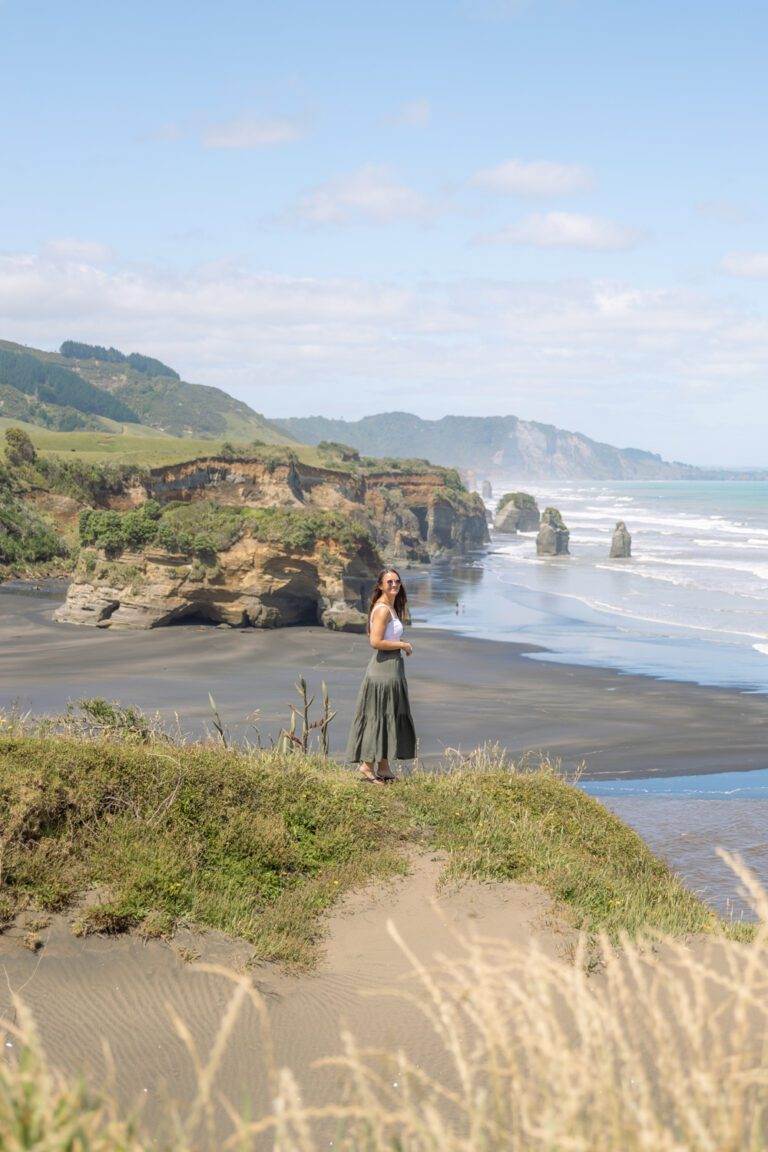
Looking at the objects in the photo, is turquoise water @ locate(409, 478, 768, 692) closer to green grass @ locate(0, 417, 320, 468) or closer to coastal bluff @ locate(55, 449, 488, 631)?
coastal bluff @ locate(55, 449, 488, 631)

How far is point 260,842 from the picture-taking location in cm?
916

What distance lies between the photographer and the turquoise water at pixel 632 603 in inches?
1394

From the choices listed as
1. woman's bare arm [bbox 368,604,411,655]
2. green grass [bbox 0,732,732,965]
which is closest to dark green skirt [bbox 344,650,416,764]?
woman's bare arm [bbox 368,604,411,655]

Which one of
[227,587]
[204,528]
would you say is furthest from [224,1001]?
[204,528]

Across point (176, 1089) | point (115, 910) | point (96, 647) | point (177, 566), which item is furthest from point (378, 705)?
point (177, 566)

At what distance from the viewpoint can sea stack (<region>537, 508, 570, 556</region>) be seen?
268 ft

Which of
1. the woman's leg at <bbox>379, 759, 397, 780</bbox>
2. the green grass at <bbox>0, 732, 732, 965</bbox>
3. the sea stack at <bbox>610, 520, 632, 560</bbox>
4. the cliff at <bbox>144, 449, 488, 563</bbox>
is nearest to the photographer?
the green grass at <bbox>0, 732, 732, 965</bbox>

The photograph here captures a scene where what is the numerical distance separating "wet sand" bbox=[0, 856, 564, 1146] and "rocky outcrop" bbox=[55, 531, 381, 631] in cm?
3047

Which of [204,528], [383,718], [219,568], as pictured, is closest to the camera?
[383,718]

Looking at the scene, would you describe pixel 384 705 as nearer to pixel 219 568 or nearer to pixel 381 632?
pixel 381 632

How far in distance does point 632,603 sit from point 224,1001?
45502 millimetres

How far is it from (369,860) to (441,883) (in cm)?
70

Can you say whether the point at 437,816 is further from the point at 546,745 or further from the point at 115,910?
the point at 546,745

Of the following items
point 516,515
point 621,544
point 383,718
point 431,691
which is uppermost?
point 516,515
